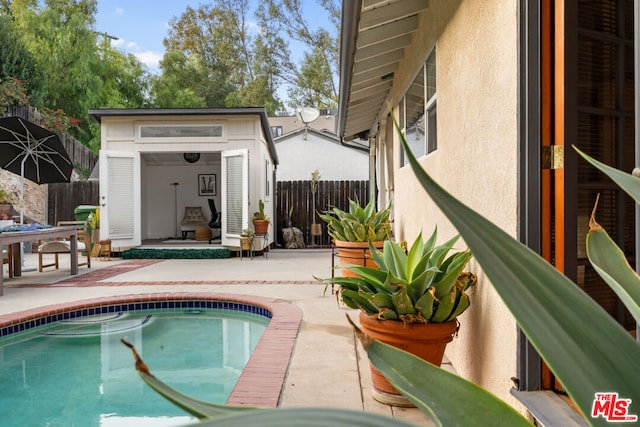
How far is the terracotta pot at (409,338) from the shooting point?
7.67 feet

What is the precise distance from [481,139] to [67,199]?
43.7 feet

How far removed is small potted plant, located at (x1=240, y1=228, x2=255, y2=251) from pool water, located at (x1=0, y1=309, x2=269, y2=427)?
4251mm

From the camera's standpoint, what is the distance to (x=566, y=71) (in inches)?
68.7

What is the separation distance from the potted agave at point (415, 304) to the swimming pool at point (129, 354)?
0.62 metres

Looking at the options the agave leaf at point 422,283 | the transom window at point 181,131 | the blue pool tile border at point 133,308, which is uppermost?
the transom window at point 181,131

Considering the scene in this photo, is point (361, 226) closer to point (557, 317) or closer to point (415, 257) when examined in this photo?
point (415, 257)

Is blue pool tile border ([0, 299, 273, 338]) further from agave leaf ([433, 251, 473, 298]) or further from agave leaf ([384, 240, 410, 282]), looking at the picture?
agave leaf ([433, 251, 473, 298])

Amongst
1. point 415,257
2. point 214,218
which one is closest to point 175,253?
point 214,218

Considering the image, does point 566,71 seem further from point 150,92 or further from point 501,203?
point 150,92

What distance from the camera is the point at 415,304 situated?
7.71 ft

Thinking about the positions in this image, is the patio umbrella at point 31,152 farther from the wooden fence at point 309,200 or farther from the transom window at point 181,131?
the wooden fence at point 309,200

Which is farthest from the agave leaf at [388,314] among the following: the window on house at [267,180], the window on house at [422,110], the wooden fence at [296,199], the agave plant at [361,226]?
the wooden fence at [296,199]

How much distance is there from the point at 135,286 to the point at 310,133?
11307mm

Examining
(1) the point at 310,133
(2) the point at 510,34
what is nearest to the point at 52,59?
(1) the point at 310,133
